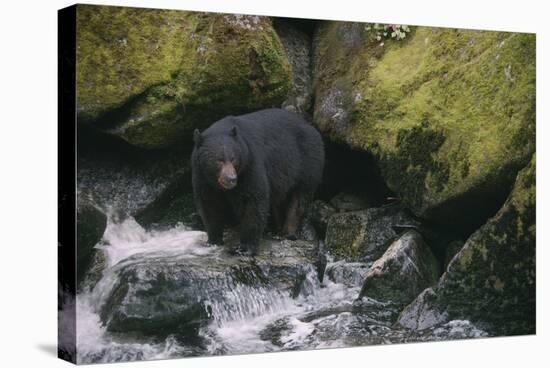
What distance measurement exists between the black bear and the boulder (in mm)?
1772

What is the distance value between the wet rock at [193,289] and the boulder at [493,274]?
156cm

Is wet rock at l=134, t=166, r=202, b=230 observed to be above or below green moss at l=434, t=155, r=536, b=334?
above

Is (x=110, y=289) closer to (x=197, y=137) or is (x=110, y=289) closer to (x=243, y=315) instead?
(x=243, y=315)

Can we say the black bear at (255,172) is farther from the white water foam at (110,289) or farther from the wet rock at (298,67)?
the white water foam at (110,289)

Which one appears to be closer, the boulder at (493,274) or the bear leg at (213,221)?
the bear leg at (213,221)

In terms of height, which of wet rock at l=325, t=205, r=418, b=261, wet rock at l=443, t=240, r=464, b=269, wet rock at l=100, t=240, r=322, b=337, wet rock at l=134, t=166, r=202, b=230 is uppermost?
wet rock at l=134, t=166, r=202, b=230

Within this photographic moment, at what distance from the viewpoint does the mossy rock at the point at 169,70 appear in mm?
8594

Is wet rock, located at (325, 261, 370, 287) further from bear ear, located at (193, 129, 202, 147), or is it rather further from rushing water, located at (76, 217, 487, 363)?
bear ear, located at (193, 129, 202, 147)

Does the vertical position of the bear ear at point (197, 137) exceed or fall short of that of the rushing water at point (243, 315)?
it exceeds it

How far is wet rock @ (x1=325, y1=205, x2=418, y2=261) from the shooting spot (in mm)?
10078

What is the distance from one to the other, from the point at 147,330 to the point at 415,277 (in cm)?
310

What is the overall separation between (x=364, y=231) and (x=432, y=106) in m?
1.62

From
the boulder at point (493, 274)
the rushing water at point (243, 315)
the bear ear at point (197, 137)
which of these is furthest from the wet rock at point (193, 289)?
the boulder at point (493, 274)

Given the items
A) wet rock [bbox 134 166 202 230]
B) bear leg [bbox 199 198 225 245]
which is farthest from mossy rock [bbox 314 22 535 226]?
wet rock [bbox 134 166 202 230]
